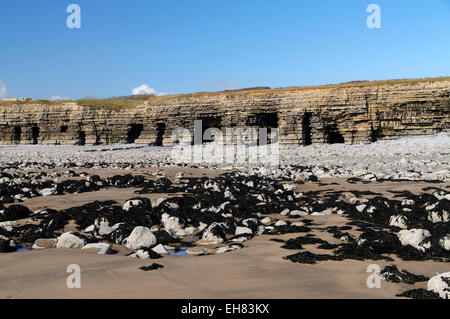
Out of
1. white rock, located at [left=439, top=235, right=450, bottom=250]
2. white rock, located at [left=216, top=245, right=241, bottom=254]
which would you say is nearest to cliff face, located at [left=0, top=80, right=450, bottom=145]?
white rock, located at [left=439, top=235, right=450, bottom=250]

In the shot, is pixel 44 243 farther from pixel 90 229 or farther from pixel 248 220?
pixel 248 220

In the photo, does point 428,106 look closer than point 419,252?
No

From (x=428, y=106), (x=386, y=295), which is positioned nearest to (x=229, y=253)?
(x=386, y=295)

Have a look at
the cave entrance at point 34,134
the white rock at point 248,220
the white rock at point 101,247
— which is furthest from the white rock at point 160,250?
the cave entrance at point 34,134

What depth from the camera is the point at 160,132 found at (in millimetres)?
42406

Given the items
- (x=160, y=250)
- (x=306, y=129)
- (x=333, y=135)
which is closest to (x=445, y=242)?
(x=160, y=250)

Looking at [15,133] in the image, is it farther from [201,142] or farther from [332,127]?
[332,127]

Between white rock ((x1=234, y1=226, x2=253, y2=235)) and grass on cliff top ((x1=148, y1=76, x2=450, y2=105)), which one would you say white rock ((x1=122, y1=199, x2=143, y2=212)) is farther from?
grass on cliff top ((x1=148, y1=76, x2=450, y2=105))

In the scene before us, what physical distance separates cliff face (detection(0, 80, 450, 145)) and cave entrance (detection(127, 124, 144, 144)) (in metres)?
0.05

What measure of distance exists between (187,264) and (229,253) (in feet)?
2.66

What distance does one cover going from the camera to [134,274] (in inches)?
153

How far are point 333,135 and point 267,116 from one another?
21.4 feet
